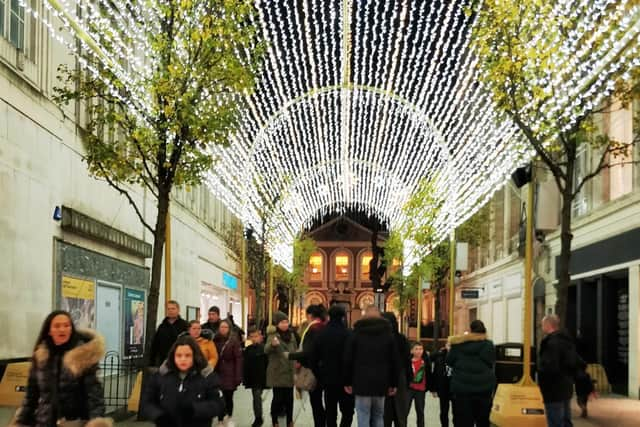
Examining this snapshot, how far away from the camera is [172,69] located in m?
15.9

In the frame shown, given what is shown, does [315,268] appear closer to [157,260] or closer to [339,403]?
[157,260]

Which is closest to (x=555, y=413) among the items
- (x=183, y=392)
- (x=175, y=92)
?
(x=183, y=392)

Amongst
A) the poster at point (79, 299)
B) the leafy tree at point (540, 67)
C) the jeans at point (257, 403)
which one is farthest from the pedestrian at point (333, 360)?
the poster at point (79, 299)

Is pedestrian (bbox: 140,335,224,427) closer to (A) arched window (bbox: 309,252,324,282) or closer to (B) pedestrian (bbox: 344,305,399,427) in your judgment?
(B) pedestrian (bbox: 344,305,399,427)

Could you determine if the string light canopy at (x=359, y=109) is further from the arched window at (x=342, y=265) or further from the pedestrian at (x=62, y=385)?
the arched window at (x=342, y=265)

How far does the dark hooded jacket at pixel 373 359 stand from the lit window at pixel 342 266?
290 feet

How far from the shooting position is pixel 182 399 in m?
6.90

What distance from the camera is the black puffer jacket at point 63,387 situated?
6531 millimetres

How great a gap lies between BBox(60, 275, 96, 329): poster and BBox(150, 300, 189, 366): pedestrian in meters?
7.83

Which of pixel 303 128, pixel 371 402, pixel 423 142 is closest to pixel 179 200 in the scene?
pixel 303 128

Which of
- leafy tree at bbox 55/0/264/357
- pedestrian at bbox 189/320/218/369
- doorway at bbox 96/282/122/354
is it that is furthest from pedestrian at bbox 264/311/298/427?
doorway at bbox 96/282/122/354

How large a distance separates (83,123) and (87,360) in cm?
1716

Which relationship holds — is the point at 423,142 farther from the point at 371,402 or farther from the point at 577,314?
the point at 371,402

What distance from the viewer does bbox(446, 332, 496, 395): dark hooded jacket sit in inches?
Answer: 429
